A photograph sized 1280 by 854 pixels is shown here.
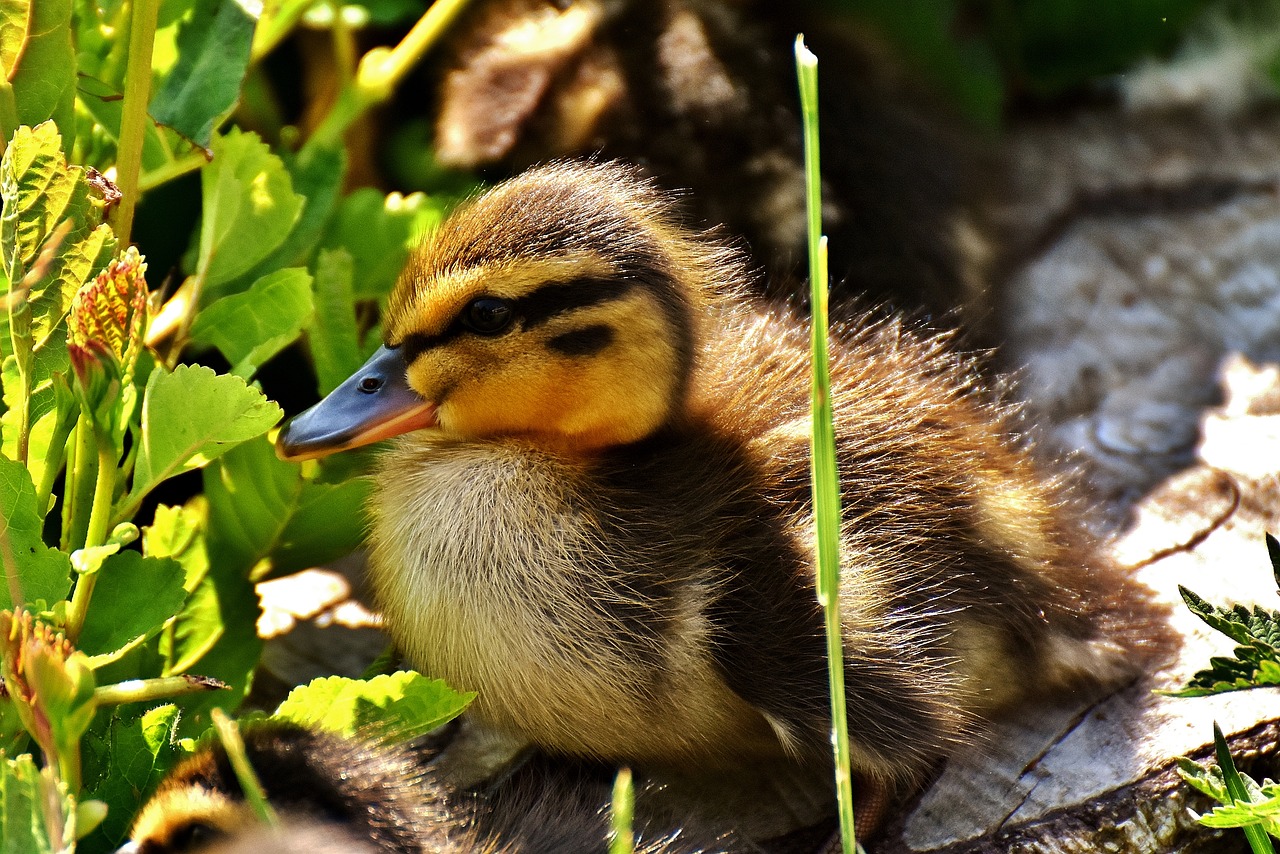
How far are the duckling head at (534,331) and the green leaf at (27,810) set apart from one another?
54 centimetres

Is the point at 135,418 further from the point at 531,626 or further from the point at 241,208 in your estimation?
the point at 531,626

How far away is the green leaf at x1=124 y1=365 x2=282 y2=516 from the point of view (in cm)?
134

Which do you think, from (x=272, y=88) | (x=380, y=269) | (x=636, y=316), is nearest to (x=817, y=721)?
(x=636, y=316)

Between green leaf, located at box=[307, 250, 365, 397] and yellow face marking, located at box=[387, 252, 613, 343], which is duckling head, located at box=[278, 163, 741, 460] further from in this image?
green leaf, located at box=[307, 250, 365, 397]

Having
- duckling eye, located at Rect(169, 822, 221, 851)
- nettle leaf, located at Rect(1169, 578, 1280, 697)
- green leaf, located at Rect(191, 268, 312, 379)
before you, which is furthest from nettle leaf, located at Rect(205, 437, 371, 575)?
nettle leaf, located at Rect(1169, 578, 1280, 697)

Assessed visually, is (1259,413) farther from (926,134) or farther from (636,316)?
(636,316)

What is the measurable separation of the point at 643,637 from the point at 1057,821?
526 mm

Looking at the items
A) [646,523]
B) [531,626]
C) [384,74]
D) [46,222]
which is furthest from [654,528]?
[384,74]

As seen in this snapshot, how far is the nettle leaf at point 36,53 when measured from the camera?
150cm

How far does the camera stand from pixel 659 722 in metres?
1.52

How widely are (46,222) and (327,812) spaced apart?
0.63 metres

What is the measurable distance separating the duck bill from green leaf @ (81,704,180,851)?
321 millimetres

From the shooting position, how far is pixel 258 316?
166cm

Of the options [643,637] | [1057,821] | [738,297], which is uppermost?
[738,297]
